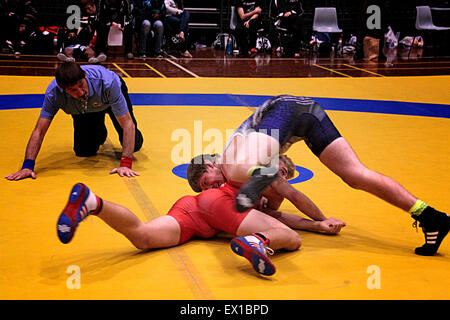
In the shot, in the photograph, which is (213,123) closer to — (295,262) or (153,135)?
(153,135)

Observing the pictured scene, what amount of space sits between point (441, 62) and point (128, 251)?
34.3 feet

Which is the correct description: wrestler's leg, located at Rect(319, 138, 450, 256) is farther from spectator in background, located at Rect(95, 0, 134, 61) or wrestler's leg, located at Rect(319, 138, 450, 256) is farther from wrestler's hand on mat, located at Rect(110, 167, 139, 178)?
spectator in background, located at Rect(95, 0, 134, 61)

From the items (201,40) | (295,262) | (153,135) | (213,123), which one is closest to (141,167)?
(153,135)

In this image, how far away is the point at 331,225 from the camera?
9.93 feet

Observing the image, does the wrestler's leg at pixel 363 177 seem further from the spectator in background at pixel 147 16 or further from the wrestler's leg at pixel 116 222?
the spectator in background at pixel 147 16

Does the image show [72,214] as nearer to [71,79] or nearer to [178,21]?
[71,79]

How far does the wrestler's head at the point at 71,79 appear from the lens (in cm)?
353

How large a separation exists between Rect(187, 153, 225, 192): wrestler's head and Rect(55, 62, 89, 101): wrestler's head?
3.23 feet

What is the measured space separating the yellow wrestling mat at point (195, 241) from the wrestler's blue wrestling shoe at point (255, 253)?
72 millimetres

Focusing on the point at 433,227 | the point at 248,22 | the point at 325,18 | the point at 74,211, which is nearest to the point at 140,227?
the point at 74,211

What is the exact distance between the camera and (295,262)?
269 cm

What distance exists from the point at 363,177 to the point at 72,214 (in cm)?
135

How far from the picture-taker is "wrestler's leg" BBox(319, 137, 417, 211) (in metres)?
2.79

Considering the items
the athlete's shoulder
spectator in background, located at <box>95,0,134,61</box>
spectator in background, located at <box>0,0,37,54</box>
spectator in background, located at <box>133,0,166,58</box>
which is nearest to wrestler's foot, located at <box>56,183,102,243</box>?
the athlete's shoulder
